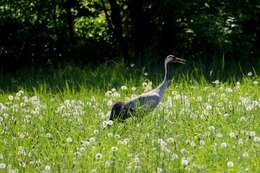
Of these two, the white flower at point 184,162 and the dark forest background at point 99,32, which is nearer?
the white flower at point 184,162

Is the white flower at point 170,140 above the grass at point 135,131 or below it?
above

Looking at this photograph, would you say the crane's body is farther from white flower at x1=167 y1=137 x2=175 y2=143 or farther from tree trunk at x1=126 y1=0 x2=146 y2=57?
tree trunk at x1=126 y1=0 x2=146 y2=57

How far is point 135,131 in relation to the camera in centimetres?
873

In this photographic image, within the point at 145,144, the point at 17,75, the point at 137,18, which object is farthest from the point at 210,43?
the point at 145,144

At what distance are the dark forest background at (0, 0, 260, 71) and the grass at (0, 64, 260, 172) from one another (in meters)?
3.66

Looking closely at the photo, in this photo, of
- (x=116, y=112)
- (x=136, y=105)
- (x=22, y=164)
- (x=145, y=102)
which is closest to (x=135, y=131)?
(x=116, y=112)

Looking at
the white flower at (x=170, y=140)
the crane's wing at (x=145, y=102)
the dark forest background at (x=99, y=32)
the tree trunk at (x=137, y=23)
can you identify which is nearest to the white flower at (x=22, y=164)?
the white flower at (x=170, y=140)

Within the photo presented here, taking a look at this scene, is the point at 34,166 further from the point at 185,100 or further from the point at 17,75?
the point at 17,75

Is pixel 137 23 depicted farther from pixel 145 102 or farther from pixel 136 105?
pixel 136 105

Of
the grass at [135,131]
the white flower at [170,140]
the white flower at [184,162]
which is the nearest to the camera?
the white flower at [184,162]

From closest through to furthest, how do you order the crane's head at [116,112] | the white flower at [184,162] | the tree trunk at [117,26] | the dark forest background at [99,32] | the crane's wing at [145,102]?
the white flower at [184,162] → the crane's head at [116,112] → the crane's wing at [145,102] → the dark forest background at [99,32] → the tree trunk at [117,26]

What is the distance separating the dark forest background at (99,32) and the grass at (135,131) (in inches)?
144

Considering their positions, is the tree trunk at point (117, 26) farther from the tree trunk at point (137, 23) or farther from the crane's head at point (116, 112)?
the crane's head at point (116, 112)

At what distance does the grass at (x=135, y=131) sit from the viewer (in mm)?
7383
